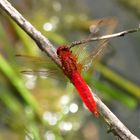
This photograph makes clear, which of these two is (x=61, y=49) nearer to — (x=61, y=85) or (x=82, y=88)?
(x=82, y=88)

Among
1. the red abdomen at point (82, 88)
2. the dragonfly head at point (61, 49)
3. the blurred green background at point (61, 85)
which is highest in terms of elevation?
the blurred green background at point (61, 85)

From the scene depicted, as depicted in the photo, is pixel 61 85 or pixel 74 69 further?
pixel 61 85

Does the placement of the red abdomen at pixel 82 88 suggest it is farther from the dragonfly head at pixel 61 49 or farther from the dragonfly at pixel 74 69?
the dragonfly head at pixel 61 49

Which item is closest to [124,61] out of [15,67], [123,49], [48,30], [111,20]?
[123,49]

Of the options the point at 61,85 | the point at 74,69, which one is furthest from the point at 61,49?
the point at 61,85

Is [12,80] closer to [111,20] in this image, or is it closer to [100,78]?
[100,78]

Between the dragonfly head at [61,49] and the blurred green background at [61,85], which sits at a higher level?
the blurred green background at [61,85]

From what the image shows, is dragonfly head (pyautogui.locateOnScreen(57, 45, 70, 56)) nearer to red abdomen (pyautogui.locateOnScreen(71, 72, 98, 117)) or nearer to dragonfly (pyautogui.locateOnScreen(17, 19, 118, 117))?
dragonfly (pyautogui.locateOnScreen(17, 19, 118, 117))

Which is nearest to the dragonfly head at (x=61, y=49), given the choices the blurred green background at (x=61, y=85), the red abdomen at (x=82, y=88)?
the red abdomen at (x=82, y=88)

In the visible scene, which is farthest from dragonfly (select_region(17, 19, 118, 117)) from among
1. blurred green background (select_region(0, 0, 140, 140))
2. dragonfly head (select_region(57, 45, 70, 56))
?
blurred green background (select_region(0, 0, 140, 140))
